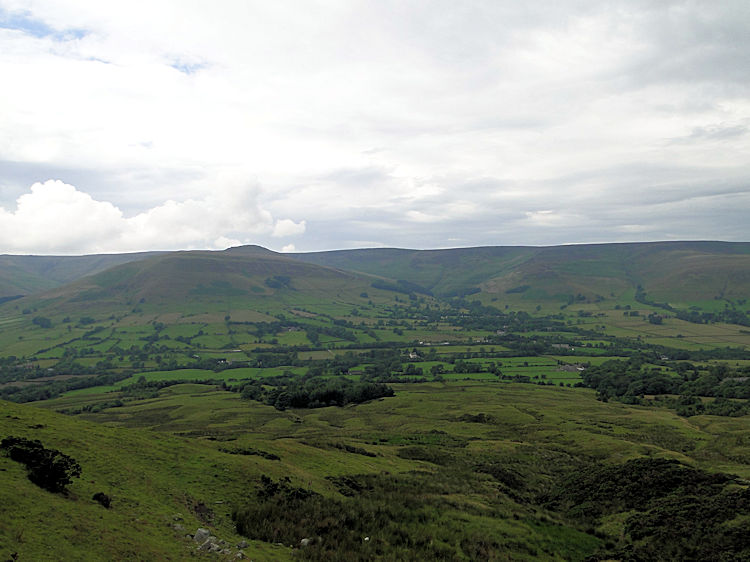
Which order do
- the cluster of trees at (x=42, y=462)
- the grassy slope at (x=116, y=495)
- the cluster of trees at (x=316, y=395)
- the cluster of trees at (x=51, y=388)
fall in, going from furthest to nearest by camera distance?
the cluster of trees at (x=51, y=388), the cluster of trees at (x=316, y=395), the cluster of trees at (x=42, y=462), the grassy slope at (x=116, y=495)

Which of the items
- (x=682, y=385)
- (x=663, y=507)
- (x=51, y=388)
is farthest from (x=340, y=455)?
(x=51, y=388)

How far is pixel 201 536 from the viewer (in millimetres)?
20047

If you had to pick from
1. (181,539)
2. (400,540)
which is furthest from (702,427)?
(181,539)

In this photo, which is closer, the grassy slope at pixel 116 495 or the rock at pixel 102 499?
the grassy slope at pixel 116 495

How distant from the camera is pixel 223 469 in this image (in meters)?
30.6

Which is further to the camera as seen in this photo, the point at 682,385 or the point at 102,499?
the point at 682,385

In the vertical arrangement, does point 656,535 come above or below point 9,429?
below

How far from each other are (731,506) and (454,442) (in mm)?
43770

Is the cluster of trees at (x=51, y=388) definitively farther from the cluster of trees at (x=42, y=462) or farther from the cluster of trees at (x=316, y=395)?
the cluster of trees at (x=42, y=462)

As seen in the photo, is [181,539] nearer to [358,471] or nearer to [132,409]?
[358,471]

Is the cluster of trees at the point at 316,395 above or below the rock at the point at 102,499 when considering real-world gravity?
below

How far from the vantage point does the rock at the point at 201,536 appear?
65.0 ft

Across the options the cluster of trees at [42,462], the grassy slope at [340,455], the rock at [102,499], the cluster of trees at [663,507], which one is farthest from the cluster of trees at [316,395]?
the rock at [102,499]

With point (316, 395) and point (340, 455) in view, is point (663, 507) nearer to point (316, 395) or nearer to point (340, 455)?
point (340, 455)
